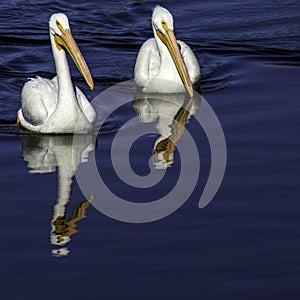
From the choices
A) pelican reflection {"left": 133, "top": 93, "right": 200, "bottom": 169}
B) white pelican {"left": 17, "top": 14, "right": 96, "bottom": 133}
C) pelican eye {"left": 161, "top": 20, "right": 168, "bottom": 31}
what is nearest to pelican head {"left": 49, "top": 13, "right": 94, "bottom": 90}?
white pelican {"left": 17, "top": 14, "right": 96, "bottom": 133}

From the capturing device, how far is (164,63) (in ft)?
38.0

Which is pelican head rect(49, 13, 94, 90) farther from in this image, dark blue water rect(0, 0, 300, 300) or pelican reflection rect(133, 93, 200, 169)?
pelican reflection rect(133, 93, 200, 169)

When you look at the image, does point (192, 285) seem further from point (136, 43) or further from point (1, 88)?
point (136, 43)

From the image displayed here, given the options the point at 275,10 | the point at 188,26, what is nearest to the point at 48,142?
the point at 188,26

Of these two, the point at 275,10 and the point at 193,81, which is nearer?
the point at 193,81

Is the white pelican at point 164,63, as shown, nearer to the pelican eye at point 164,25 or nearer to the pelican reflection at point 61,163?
the pelican eye at point 164,25

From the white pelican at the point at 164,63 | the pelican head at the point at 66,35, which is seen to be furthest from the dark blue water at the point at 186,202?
the pelican head at the point at 66,35

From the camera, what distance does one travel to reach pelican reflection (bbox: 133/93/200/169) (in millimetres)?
9281

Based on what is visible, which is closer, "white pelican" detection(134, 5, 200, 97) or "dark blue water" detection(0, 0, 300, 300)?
"dark blue water" detection(0, 0, 300, 300)

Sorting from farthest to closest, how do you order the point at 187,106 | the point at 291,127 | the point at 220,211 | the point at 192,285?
the point at 187,106
the point at 291,127
the point at 220,211
the point at 192,285

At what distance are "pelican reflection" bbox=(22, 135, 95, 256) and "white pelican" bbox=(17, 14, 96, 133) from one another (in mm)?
134

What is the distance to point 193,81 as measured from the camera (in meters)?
11.5

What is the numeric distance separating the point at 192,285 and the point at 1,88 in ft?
18.3

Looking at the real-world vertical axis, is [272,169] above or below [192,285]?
above
